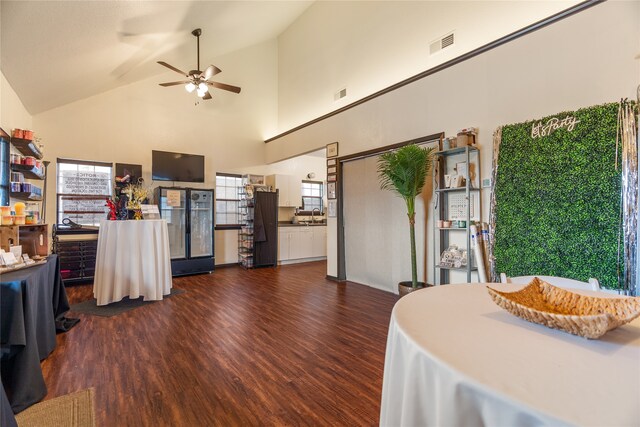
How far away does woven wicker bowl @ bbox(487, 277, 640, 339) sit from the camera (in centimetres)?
85

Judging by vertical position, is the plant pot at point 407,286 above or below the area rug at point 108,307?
above

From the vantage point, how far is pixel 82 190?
5.55 metres

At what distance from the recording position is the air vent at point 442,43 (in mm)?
3859

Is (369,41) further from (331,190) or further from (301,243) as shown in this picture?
(301,243)

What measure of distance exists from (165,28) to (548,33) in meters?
4.52

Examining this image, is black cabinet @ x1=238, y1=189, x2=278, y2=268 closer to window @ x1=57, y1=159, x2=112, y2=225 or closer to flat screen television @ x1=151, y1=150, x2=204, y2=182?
flat screen television @ x1=151, y1=150, x2=204, y2=182

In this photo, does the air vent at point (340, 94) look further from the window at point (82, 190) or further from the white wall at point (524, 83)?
the window at point (82, 190)

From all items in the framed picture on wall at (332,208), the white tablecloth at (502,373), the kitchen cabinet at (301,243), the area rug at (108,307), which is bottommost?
the area rug at (108,307)

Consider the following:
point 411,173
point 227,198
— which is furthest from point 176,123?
point 411,173

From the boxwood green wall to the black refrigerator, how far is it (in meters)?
5.24

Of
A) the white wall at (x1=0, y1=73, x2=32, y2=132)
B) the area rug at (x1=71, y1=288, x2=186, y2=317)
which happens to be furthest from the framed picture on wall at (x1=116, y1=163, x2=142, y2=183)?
the area rug at (x1=71, y1=288, x2=186, y2=317)

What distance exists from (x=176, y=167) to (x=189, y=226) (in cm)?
126

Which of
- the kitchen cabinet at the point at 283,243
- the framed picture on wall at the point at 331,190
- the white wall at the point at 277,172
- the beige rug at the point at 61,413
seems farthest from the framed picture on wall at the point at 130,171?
the beige rug at the point at 61,413

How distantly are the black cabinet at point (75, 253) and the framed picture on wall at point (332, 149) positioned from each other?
Answer: 438cm
